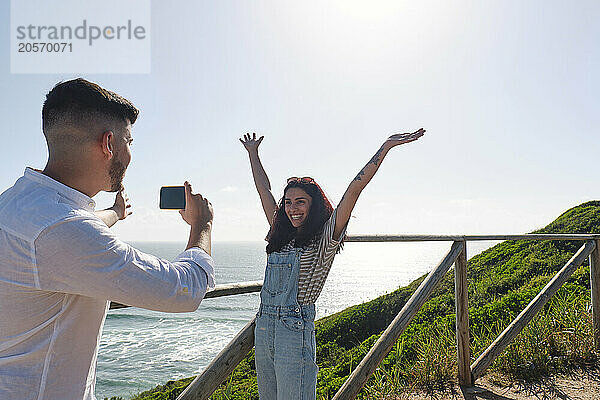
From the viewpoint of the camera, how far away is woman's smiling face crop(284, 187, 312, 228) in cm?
238

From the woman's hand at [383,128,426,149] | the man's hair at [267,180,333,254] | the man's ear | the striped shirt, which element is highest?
the woman's hand at [383,128,426,149]

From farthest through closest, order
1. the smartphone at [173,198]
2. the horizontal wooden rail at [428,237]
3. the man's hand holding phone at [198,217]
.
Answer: the horizontal wooden rail at [428,237] < the smartphone at [173,198] < the man's hand holding phone at [198,217]

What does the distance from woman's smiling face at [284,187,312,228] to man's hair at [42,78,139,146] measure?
1397 millimetres

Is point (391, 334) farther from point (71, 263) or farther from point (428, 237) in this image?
point (71, 263)

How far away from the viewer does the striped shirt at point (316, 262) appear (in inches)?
87.0

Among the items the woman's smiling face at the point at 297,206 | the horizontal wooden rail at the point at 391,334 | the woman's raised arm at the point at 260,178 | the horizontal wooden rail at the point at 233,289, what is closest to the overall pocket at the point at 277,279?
the horizontal wooden rail at the point at 233,289

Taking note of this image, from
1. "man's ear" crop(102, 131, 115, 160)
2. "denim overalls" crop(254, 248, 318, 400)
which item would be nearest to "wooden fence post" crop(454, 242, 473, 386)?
"denim overalls" crop(254, 248, 318, 400)

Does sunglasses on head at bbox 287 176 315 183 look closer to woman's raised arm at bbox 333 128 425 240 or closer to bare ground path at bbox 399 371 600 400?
woman's raised arm at bbox 333 128 425 240

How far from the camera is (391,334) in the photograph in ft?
10.1

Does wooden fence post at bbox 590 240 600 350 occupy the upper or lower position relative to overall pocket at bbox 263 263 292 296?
lower

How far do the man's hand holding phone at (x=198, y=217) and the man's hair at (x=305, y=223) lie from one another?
44.8 inches

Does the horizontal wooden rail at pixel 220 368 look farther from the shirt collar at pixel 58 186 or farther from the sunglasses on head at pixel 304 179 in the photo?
the shirt collar at pixel 58 186

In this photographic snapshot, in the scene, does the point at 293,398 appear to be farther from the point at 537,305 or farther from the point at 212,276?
the point at 537,305

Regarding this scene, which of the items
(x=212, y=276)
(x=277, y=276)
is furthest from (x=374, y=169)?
(x=212, y=276)
